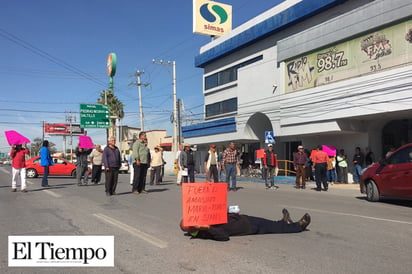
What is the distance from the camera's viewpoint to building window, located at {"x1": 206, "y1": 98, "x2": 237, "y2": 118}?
33259 mm

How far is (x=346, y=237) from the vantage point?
5988mm

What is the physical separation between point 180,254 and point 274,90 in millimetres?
21672

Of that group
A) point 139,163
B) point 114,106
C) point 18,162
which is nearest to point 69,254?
point 139,163

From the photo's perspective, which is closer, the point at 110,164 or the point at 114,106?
the point at 110,164

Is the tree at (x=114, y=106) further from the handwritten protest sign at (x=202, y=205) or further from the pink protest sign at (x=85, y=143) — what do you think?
the handwritten protest sign at (x=202, y=205)

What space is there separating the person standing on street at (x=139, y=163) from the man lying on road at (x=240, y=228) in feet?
21.8

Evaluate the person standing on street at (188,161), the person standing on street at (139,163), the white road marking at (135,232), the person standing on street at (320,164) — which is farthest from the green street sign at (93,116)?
the white road marking at (135,232)

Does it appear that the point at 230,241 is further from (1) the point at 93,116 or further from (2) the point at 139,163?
(1) the point at 93,116

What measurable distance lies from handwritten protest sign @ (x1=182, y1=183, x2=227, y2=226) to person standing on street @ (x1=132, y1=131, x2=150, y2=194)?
6934 millimetres

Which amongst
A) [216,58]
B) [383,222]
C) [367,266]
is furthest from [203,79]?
[367,266]

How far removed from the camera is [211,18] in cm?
4041

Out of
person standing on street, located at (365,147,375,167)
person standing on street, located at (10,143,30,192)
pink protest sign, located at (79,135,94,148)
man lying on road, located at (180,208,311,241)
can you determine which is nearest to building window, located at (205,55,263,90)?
person standing on street, located at (365,147,375,167)

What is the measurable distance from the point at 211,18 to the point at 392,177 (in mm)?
33567

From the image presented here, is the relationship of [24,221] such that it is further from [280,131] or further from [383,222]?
[280,131]
